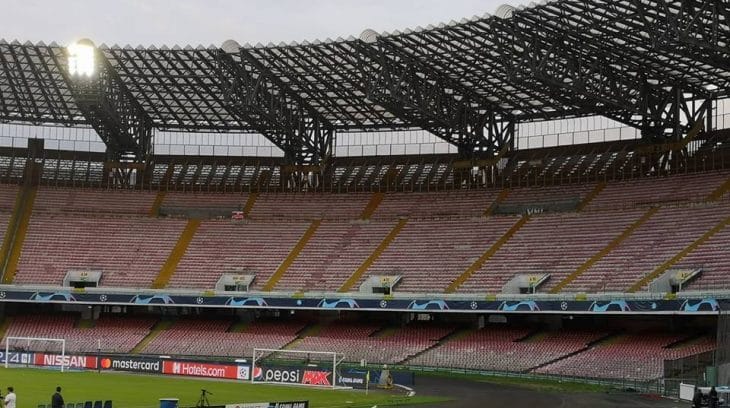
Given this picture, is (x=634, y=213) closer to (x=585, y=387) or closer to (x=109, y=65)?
(x=585, y=387)

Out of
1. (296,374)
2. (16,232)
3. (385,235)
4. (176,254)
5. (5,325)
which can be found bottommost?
(296,374)

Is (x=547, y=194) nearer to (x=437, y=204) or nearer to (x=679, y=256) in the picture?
(x=437, y=204)

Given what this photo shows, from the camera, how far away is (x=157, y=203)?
85.0 m

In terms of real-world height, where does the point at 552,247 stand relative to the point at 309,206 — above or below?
below

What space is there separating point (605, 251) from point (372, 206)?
22.1 metres

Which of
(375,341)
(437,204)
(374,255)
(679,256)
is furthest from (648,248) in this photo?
(437,204)

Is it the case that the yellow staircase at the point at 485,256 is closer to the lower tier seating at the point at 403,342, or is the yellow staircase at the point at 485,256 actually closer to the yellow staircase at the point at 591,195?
the lower tier seating at the point at 403,342

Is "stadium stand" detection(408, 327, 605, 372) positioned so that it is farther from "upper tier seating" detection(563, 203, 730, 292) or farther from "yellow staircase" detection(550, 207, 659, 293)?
"upper tier seating" detection(563, 203, 730, 292)

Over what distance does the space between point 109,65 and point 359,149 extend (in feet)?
79.2

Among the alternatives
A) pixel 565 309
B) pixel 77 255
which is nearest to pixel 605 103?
pixel 565 309

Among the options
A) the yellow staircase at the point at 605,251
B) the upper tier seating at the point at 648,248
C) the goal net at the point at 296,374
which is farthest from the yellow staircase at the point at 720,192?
the goal net at the point at 296,374

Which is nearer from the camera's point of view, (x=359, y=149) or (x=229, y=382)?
(x=229, y=382)

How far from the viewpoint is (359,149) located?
86.4 metres

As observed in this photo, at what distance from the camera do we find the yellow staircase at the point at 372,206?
80.6 metres
